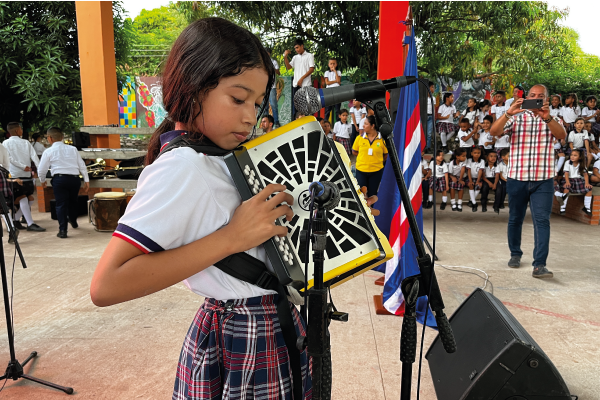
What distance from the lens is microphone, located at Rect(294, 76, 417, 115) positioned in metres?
1.14

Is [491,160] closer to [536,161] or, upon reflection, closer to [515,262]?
[515,262]

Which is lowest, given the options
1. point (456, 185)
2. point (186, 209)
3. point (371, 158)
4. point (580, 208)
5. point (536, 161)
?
point (580, 208)

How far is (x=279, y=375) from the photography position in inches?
45.4

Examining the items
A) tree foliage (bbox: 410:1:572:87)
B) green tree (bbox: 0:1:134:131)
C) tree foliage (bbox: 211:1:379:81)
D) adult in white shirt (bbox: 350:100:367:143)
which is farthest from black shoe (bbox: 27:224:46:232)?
tree foliage (bbox: 410:1:572:87)

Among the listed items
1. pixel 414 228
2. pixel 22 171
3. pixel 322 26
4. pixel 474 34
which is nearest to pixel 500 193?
pixel 474 34

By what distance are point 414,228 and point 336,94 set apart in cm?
51

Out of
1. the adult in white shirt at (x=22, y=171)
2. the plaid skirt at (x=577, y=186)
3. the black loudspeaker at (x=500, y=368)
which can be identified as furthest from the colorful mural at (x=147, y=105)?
the black loudspeaker at (x=500, y=368)

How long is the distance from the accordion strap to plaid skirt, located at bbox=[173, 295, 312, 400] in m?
0.04

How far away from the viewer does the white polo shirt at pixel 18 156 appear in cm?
700

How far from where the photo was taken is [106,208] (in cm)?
673

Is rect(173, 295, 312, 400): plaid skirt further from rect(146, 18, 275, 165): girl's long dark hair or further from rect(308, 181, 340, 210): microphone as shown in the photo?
rect(146, 18, 275, 165): girl's long dark hair

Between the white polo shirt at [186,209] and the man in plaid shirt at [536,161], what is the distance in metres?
4.01

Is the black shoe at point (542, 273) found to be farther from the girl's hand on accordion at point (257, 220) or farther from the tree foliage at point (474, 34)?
the tree foliage at point (474, 34)

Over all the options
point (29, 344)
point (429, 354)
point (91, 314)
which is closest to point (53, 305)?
point (91, 314)
